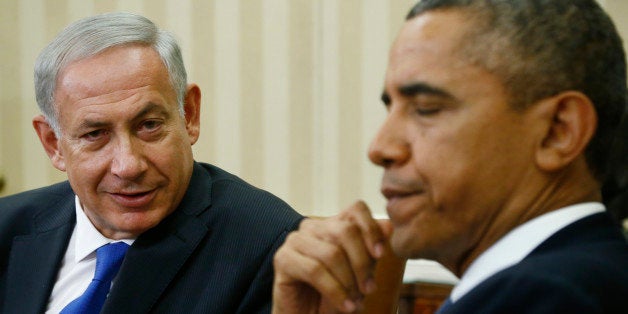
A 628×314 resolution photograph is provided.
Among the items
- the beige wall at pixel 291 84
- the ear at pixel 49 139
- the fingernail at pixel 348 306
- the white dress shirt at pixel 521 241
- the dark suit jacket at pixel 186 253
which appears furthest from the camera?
the beige wall at pixel 291 84

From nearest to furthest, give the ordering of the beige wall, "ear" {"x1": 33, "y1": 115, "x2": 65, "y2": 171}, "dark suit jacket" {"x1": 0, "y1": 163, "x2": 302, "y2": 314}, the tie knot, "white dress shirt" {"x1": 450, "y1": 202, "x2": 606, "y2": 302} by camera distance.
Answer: "white dress shirt" {"x1": 450, "y1": 202, "x2": 606, "y2": 302}, "dark suit jacket" {"x1": 0, "y1": 163, "x2": 302, "y2": 314}, the tie knot, "ear" {"x1": 33, "y1": 115, "x2": 65, "y2": 171}, the beige wall

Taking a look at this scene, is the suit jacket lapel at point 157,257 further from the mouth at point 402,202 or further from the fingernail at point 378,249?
the mouth at point 402,202

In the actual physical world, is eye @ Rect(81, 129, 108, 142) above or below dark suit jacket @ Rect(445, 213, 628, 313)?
below

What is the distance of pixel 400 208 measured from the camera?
1343mm

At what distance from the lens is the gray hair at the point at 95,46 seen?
2.15 m

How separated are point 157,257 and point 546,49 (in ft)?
4.02

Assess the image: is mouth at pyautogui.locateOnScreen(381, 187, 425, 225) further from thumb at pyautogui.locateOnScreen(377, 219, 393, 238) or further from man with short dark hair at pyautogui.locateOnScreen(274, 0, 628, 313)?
thumb at pyautogui.locateOnScreen(377, 219, 393, 238)

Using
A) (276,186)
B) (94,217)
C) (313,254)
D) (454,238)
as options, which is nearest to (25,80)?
(276,186)

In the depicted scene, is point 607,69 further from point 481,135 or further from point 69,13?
point 69,13

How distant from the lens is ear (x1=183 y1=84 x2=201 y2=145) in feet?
7.73

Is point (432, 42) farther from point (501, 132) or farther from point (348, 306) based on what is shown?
point (348, 306)

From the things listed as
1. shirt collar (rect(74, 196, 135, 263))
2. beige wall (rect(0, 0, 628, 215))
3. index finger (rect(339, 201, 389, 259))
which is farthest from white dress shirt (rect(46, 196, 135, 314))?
beige wall (rect(0, 0, 628, 215))

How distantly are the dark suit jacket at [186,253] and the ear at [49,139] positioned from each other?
161 mm

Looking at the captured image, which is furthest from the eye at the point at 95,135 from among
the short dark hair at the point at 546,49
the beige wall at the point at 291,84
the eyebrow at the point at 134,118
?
the beige wall at the point at 291,84
